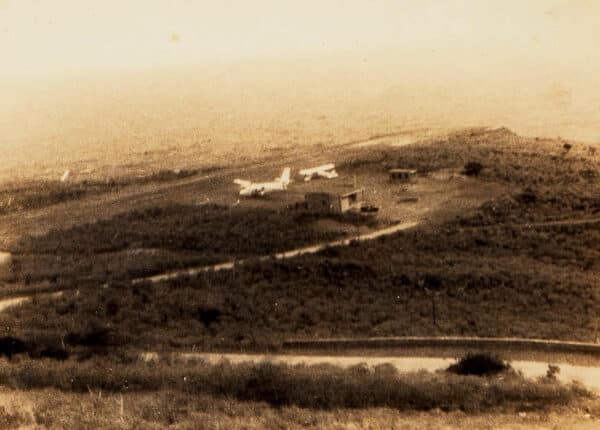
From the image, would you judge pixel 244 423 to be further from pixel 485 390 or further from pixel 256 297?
pixel 256 297

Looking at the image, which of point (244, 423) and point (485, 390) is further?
point (485, 390)

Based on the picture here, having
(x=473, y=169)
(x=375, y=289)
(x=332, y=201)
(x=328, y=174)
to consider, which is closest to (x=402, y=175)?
(x=473, y=169)

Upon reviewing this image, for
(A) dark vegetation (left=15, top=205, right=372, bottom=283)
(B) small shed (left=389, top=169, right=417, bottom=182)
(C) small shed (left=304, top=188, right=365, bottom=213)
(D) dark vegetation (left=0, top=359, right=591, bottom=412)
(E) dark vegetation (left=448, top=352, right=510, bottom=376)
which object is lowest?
(E) dark vegetation (left=448, top=352, right=510, bottom=376)

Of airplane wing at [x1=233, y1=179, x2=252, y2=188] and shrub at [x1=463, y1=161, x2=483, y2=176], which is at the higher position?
airplane wing at [x1=233, y1=179, x2=252, y2=188]

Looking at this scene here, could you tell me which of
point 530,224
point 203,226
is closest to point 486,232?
point 530,224

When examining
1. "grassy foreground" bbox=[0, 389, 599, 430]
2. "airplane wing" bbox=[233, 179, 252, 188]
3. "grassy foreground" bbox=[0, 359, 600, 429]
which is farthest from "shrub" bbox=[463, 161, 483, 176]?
"grassy foreground" bbox=[0, 389, 599, 430]

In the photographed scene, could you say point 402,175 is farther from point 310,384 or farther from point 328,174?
point 310,384

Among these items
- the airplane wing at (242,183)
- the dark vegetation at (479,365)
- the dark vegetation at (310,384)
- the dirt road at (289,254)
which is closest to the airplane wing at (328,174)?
the airplane wing at (242,183)

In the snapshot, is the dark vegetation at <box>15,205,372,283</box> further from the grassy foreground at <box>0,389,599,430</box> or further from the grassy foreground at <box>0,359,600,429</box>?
the grassy foreground at <box>0,389,599,430</box>
